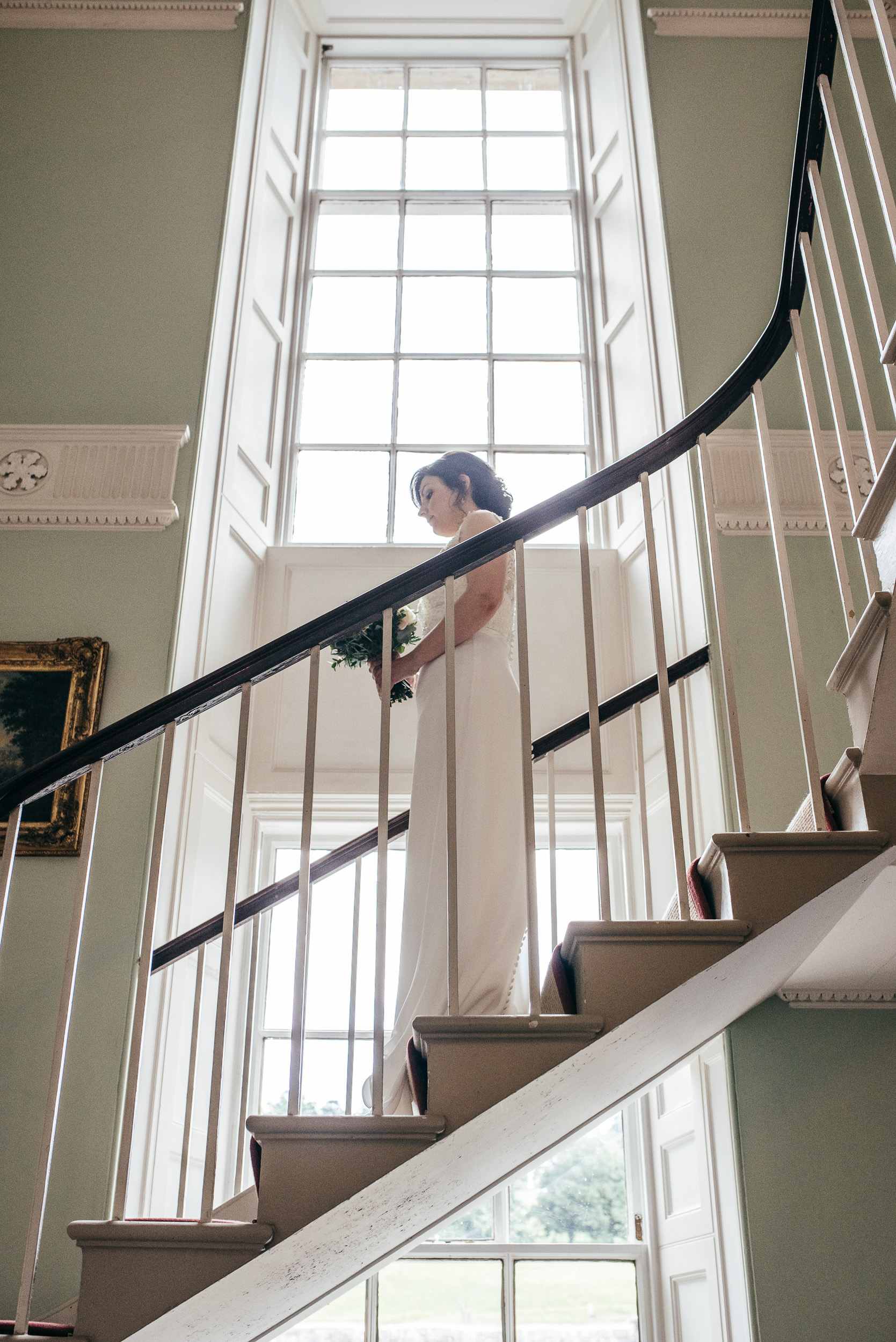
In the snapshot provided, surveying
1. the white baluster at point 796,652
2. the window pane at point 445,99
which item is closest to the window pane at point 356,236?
the window pane at point 445,99

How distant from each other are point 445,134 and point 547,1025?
5319 mm

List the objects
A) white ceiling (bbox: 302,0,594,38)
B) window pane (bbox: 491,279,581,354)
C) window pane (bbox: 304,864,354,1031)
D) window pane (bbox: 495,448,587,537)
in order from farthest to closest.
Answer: white ceiling (bbox: 302,0,594,38) < window pane (bbox: 491,279,581,354) < window pane (bbox: 495,448,587,537) < window pane (bbox: 304,864,354,1031)

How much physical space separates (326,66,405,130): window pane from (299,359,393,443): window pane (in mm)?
1540

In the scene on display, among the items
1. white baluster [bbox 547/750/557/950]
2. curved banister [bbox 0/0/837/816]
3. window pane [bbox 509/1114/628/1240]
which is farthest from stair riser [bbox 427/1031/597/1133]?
window pane [bbox 509/1114/628/1240]

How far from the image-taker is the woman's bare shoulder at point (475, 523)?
2.43 m

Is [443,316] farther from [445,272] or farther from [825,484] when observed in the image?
[825,484]

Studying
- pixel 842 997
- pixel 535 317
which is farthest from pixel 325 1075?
pixel 535 317

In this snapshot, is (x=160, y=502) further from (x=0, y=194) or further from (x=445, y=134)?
(x=445, y=134)

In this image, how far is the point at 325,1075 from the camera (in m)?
3.85

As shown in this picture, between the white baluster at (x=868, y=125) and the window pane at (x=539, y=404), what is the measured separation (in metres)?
2.98

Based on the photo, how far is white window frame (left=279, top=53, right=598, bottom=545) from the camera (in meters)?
4.94

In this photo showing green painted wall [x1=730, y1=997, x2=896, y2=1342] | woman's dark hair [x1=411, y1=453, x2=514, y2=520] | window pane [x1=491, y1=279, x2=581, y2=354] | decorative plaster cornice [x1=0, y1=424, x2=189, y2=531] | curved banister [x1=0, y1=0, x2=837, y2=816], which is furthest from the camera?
window pane [x1=491, y1=279, x2=581, y2=354]

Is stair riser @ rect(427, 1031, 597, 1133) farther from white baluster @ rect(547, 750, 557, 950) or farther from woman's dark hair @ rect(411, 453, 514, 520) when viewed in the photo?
woman's dark hair @ rect(411, 453, 514, 520)

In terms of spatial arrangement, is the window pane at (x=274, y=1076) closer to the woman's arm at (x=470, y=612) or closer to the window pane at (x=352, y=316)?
the woman's arm at (x=470, y=612)
